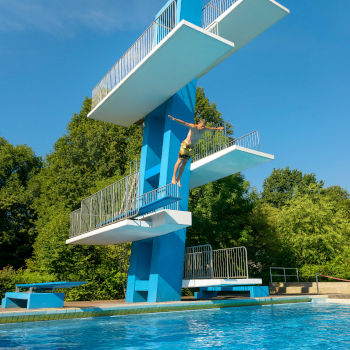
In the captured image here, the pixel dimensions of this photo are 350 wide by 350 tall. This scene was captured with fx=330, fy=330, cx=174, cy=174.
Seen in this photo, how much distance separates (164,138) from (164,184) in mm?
1962

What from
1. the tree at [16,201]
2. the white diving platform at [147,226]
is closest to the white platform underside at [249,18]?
the white diving platform at [147,226]

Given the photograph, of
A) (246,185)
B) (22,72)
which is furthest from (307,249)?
(22,72)

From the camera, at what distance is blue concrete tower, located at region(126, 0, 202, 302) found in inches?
457

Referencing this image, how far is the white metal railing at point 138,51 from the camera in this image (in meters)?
11.4

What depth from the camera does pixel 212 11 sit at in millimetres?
13492

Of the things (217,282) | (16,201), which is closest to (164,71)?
(217,282)

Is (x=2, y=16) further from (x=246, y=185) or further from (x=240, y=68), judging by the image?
(x=246, y=185)

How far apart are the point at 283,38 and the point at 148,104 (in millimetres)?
7087

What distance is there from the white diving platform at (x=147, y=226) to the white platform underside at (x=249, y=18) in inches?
301

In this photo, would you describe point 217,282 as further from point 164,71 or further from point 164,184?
point 164,71

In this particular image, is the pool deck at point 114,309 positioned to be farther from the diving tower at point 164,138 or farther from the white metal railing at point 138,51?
the white metal railing at point 138,51

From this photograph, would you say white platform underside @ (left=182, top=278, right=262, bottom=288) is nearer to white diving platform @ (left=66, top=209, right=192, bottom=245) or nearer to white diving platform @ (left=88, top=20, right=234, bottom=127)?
white diving platform @ (left=66, top=209, right=192, bottom=245)

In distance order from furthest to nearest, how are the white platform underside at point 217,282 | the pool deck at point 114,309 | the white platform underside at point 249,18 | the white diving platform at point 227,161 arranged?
the white platform underside at point 249,18 < the white diving platform at point 227,161 < the white platform underside at point 217,282 < the pool deck at point 114,309

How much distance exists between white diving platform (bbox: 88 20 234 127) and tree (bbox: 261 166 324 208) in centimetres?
3543
